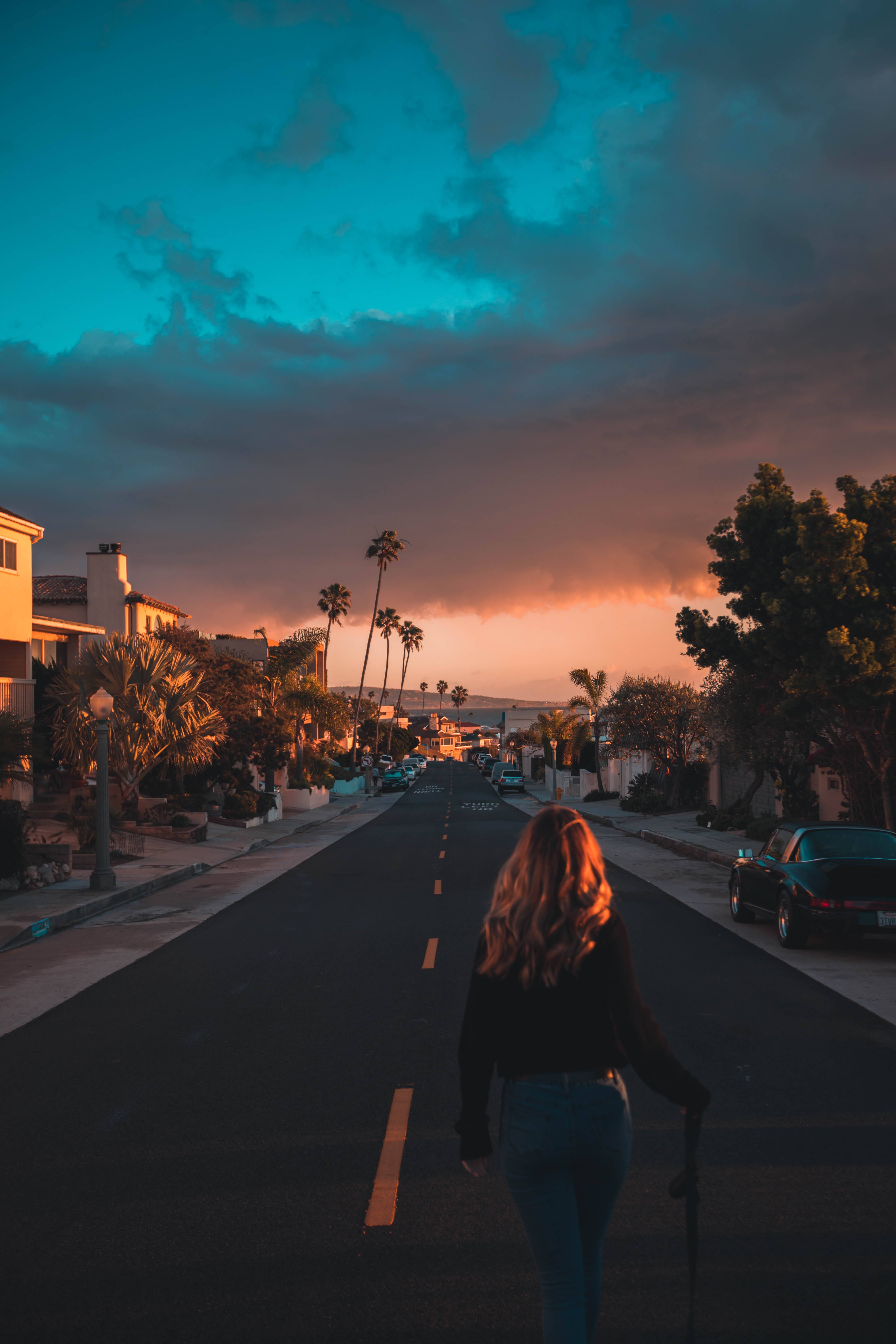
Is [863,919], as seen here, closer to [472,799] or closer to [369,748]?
[472,799]

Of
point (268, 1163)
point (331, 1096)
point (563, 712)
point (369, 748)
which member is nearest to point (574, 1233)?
point (268, 1163)

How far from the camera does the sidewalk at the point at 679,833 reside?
919 inches

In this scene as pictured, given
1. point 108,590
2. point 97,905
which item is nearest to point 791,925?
point 97,905

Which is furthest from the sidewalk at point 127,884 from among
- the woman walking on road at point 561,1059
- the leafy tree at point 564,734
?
the leafy tree at point 564,734

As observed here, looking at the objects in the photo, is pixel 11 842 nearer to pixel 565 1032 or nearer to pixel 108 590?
pixel 565 1032

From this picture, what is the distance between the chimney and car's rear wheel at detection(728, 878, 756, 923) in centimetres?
3325

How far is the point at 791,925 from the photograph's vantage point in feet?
38.3

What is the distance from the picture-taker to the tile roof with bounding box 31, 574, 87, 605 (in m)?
42.5

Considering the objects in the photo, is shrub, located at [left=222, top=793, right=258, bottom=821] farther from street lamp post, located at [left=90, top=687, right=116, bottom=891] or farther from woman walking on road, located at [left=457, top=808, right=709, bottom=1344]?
woman walking on road, located at [left=457, top=808, right=709, bottom=1344]

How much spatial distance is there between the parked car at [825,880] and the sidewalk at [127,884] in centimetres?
970

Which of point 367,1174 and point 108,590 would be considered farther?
point 108,590

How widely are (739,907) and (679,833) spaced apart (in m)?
15.1

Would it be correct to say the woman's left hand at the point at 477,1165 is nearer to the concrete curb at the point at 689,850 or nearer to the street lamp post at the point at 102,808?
the street lamp post at the point at 102,808

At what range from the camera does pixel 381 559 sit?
7562 cm
